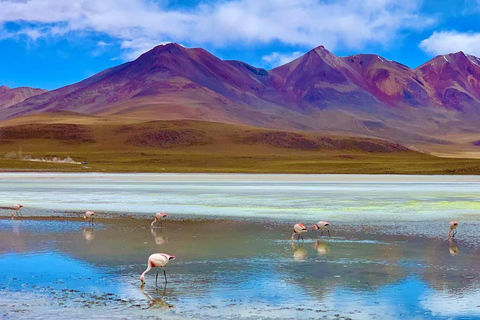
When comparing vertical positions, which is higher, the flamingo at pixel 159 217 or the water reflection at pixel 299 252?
the flamingo at pixel 159 217

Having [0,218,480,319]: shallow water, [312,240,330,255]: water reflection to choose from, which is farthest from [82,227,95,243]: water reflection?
[312,240,330,255]: water reflection

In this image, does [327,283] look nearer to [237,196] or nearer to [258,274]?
[258,274]

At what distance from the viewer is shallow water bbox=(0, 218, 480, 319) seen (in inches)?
424

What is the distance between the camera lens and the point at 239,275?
13.4 meters

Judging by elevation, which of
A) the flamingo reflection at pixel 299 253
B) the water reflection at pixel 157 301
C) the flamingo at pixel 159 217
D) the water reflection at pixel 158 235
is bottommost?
the water reflection at pixel 157 301

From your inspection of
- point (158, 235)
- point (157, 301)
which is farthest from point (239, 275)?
point (158, 235)

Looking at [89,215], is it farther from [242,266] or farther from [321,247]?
[242,266]

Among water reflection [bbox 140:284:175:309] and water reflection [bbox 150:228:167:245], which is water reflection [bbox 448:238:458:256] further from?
water reflection [bbox 140:284:175:309]

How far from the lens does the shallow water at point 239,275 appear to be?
1077 cm

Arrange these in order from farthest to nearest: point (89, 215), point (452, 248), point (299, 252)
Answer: point (89, 215) → point (452, 248) → point (299, 252)

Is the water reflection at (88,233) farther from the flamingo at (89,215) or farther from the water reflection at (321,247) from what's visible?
the water reflection at (321,247)

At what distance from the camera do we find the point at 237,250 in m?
16.6

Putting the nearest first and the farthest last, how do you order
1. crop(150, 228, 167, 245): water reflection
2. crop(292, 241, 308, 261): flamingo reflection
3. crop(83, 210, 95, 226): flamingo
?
crop(292, 241, 308, 261): flamingo reflection
crop(150, 228, 167, 245): water reflection
crop(83, 210, 95, 226): flamingo

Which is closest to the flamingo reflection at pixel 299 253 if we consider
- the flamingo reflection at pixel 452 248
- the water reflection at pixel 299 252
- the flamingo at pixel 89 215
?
the water reflection at pixel 299 252
